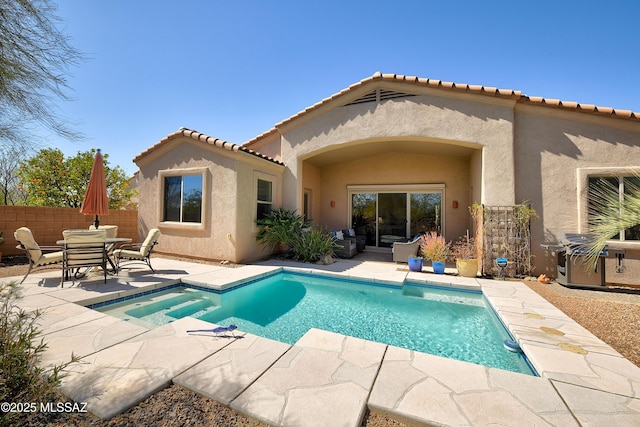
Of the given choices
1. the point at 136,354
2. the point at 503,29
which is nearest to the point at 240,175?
the point at 136,354

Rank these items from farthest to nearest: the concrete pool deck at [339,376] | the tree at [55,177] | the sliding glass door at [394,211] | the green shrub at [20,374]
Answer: the sliding glass door at [394,211] → the tree at [55,177] → the concrete pool deck at [339,376] → the green shrub at [20,374]

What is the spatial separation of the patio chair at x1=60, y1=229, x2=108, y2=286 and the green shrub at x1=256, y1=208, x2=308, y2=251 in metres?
5.09

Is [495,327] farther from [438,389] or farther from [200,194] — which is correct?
[200,194]

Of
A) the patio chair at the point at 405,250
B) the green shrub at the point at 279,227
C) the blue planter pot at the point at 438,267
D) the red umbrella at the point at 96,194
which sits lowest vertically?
the blue planter pot at the point at 438,267

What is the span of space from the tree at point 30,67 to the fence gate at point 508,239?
11891 mm

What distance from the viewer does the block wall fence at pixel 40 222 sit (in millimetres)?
9701

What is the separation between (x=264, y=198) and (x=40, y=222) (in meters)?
8.91

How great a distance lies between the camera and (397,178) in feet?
44.2

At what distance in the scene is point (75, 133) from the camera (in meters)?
6.33

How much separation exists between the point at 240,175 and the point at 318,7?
21.4 ft

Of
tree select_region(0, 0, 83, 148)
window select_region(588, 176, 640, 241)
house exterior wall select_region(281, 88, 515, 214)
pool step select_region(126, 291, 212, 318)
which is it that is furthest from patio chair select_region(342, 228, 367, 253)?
tree select_region(0, 0, 83, 148)

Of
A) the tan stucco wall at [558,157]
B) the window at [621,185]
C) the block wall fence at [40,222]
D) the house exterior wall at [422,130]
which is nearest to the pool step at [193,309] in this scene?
the house exterior wall at [422,130]

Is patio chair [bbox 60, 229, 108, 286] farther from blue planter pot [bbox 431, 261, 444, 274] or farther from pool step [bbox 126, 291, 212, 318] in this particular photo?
blue planter pot [bbox 431, 261, 444, 274]

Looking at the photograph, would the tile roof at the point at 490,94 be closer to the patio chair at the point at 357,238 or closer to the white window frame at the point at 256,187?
the white window frame at the point at 256,187
